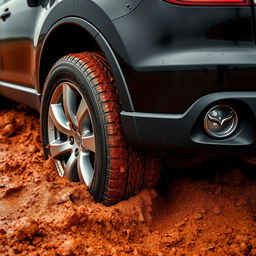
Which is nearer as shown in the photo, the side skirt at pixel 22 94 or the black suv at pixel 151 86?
the black suv at pixel 151 86

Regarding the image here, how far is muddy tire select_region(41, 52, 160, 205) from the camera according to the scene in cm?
185

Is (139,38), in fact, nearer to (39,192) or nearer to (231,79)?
(231,79)

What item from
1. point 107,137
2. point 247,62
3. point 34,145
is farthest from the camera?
point 34,145

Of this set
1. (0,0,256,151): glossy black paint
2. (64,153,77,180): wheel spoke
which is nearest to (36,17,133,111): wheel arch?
(0,0,256,151): glossy black paint

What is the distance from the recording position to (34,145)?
3.03 metres

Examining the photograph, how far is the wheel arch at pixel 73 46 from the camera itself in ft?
5.74

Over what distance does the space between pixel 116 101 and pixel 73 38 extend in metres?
0.70

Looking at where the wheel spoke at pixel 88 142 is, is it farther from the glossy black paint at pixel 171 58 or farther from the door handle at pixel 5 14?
the door handle at pixel 5 14

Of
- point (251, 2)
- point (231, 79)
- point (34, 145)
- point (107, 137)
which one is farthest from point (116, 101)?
point (34, 145)

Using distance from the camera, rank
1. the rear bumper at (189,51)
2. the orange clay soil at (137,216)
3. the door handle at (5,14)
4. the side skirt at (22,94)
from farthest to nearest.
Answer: the door handle at (5,14) < the side skirt at (22,94) < the orange clay soil at (137,216) < the rear bumper at (189,51)

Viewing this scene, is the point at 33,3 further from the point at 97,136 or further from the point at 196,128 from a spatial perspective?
the point at 196,128

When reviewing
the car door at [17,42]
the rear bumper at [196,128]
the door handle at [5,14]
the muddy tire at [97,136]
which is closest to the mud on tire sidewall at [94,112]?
the muddy tire at [97,136]

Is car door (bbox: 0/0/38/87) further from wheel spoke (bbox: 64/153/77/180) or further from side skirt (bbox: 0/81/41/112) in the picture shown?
wheel spoke (bbox: 64/153/77/180)

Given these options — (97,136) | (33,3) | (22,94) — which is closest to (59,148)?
(97,136)
